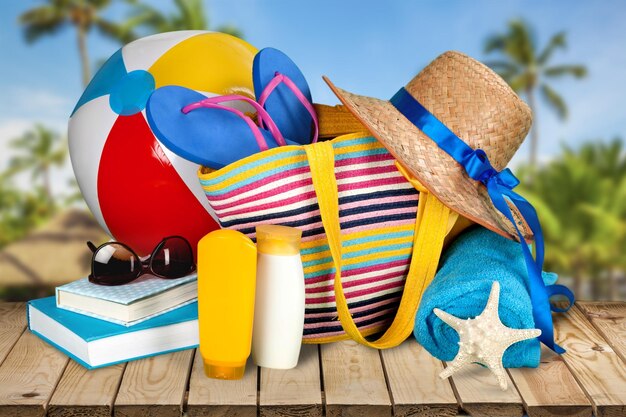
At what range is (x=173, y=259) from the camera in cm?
158

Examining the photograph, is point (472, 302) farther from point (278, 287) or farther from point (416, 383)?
point (278, 287)

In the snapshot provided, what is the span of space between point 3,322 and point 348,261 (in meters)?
0.77

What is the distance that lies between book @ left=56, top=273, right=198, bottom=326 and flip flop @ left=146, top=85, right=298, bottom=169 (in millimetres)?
271

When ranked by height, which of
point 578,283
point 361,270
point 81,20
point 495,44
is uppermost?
point 361,270

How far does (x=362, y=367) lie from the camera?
1.46m

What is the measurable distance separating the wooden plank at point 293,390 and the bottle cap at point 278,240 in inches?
8.8

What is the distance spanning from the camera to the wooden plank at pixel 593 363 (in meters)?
1.34

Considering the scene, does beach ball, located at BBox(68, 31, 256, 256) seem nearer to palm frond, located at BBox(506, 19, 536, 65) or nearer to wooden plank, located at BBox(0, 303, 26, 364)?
wooden plank, located at BBox(0, 303, 26, 364)

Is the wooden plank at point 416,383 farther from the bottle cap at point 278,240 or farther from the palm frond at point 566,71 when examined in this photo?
the palm frond at point 566,71

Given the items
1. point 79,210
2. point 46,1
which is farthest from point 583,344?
point 46,1

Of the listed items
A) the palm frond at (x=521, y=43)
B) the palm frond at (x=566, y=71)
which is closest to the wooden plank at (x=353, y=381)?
the palm frond at (x=566, y=71)

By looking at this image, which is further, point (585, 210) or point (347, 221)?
point (585, 210)

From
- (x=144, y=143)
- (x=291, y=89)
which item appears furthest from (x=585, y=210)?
(x=144, y=143)

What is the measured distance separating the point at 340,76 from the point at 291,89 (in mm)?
3269
